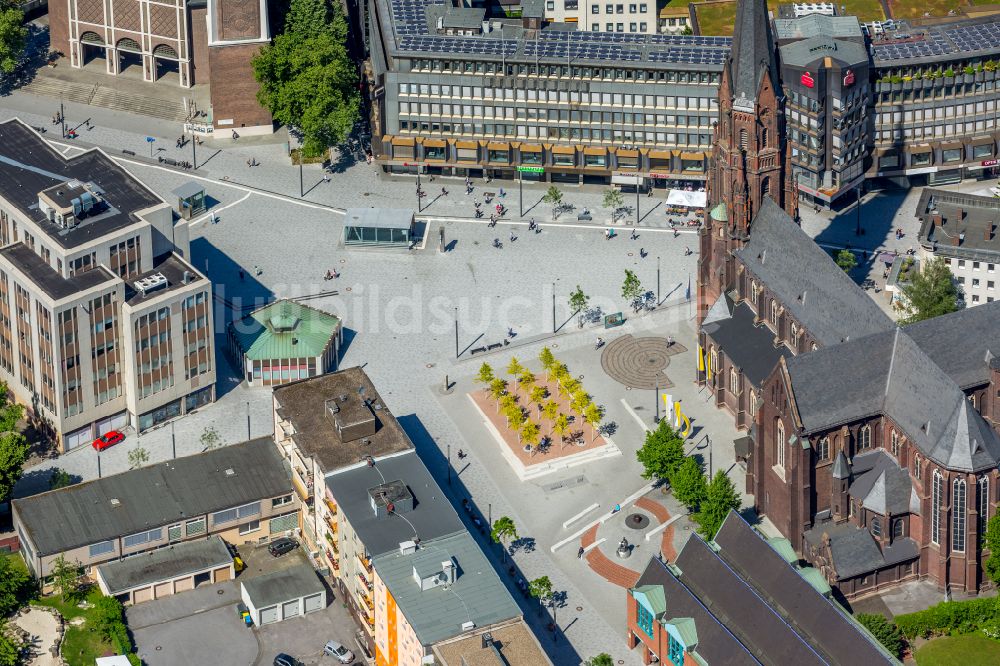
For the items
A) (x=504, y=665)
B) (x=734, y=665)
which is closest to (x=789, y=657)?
(x=734, y=665)

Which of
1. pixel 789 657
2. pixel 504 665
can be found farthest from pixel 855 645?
pixel 504 665

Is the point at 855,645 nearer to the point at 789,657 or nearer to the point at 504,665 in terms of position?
the point at 789,657

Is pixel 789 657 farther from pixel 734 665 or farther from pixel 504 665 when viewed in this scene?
pixel 504 665
